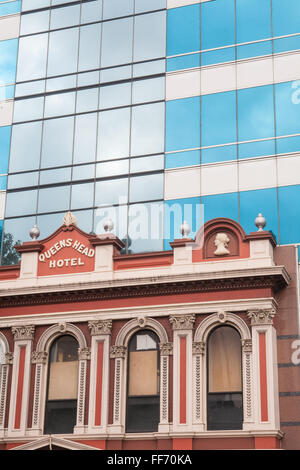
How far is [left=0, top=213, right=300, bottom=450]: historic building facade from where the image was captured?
27.2 meters

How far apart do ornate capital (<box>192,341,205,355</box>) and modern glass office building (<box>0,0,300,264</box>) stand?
551 cm

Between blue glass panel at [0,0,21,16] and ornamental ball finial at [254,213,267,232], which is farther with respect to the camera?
blue glass panel at [0,0,21,16]

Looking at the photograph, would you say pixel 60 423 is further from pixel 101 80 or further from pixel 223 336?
pixel 101 80

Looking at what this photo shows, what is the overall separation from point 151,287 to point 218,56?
11607 mm

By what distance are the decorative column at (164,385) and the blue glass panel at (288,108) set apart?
10.3m

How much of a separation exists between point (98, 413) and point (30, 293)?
5.51 meters

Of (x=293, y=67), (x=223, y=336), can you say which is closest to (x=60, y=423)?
(x=223, y=336)

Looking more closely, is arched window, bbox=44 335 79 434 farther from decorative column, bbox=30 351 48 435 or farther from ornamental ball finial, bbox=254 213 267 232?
ornamental ball finial, bbox=254 213 267 232

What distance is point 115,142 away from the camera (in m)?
35.0

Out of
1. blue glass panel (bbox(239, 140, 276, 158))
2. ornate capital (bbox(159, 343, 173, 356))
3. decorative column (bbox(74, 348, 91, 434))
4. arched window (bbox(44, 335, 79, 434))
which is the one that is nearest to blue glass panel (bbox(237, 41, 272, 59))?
blue glass panel (bbox(239, 140, 276, 158))

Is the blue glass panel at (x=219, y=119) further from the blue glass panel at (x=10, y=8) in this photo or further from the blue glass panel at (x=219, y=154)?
the blue glass panel at (x=10, y=8)

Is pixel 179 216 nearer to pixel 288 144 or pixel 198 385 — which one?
pixel 288 144

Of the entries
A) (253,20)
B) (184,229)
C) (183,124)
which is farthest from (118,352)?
(253,20)

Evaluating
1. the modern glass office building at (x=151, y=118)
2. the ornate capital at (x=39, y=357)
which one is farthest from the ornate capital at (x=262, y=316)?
the ornate capital at (x=39, y=357)
